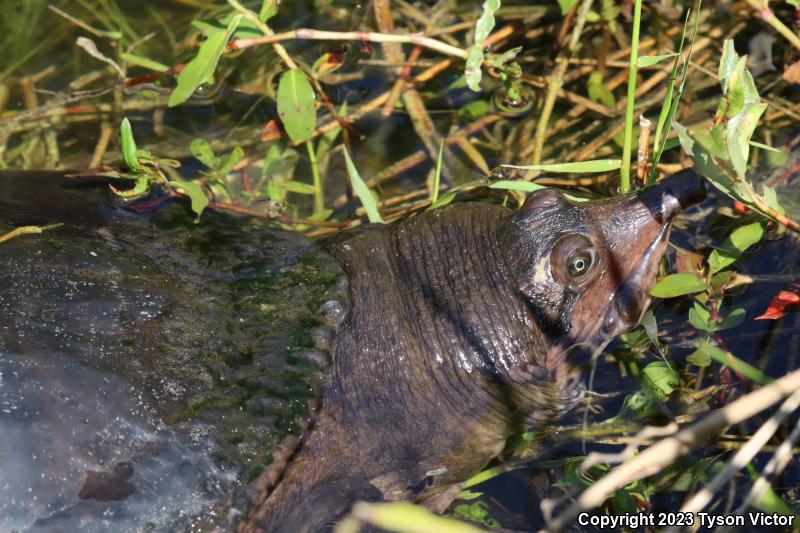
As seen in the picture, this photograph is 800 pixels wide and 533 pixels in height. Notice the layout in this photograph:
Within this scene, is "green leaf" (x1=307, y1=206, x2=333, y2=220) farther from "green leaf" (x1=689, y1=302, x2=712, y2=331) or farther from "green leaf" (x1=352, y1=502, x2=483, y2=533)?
"green leaf" (x1=352, y1=502, x2=483, y2=533)

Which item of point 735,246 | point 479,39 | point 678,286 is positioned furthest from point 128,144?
point 735,246

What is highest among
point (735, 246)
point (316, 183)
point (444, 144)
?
point (735, 246)

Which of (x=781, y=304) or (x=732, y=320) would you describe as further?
(x=781, y=304)

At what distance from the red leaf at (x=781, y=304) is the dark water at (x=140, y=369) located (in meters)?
1.63

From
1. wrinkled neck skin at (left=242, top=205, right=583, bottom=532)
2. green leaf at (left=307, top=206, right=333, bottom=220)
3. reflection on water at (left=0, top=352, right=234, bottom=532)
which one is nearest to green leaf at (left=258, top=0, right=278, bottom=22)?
green leaf at (left=307, top=206, right=333, bottom=220)

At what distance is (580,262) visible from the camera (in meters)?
2.85

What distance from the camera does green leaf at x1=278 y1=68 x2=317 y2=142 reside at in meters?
3.35

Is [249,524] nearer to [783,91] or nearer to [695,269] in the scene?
[695,269]

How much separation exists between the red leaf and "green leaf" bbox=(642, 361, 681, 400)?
467mm

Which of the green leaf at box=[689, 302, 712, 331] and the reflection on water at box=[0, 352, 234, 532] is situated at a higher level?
the green leaf at box=[689, 302, 712, 331]

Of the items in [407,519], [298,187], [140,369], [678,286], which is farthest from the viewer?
[298,187]

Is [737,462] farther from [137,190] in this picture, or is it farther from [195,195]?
[137,190]

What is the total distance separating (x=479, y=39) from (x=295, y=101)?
82 cm

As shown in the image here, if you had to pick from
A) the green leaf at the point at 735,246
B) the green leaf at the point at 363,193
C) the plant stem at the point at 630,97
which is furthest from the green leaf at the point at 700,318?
the green leaf at the point at 363,193
